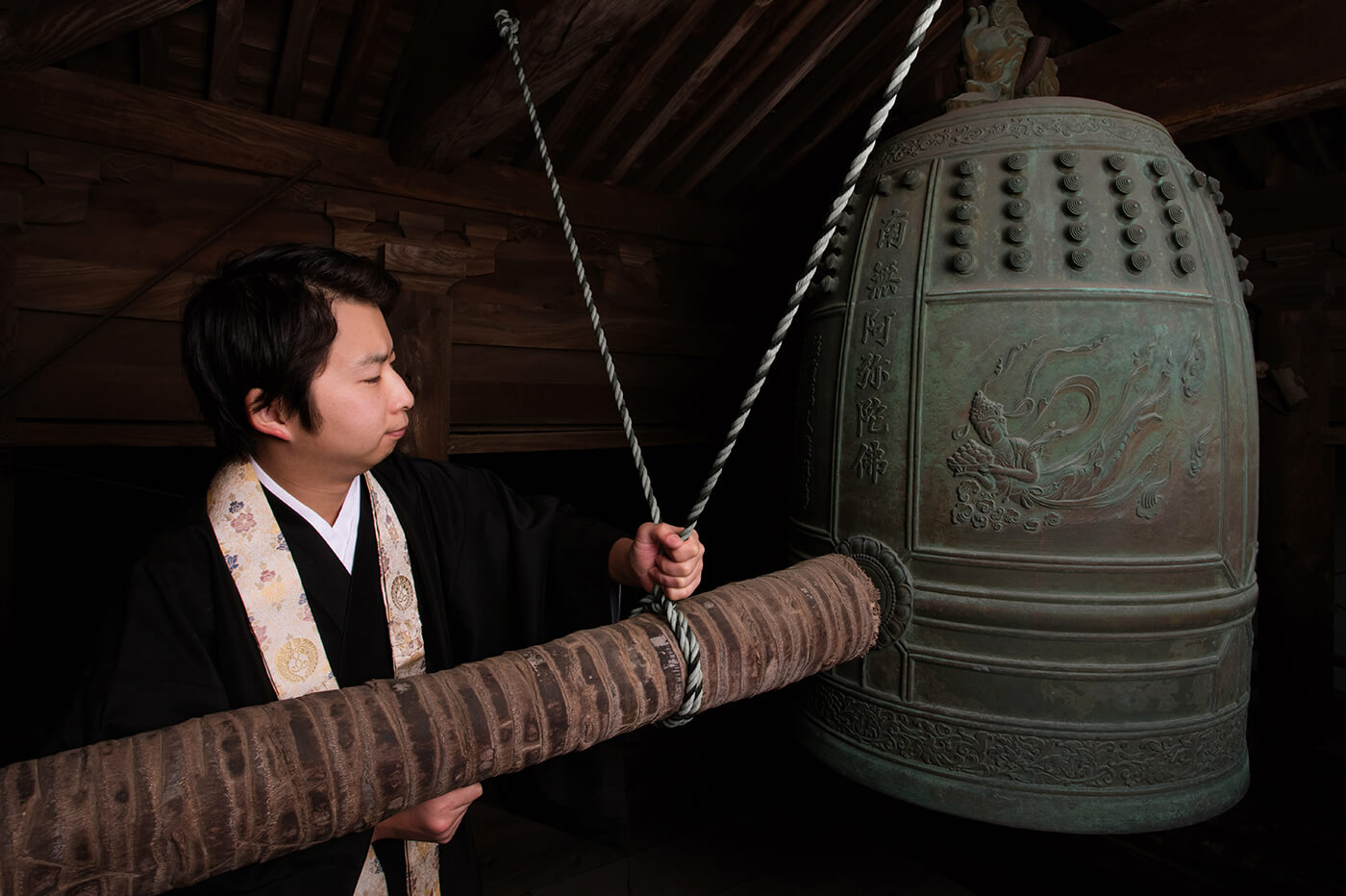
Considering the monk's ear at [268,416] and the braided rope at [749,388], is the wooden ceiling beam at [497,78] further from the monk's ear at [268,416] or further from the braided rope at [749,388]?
the monk's ear at [268,416]

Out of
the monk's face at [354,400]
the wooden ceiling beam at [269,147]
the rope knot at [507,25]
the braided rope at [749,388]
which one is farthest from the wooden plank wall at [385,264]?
the braided rope at [749,388]

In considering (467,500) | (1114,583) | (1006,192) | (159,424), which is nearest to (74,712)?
(467,500)

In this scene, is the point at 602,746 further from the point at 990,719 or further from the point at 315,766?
the point at 990,719

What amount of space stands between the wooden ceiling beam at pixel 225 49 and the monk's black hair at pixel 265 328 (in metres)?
1.44

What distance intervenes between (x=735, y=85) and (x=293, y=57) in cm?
165

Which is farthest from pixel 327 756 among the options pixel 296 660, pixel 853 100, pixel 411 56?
pixel 853 100

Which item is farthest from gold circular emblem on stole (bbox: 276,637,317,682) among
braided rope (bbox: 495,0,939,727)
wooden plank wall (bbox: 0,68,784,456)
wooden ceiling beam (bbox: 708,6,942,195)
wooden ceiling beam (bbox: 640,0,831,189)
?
wooden ceiling beam (bbox: 708,6,942,195)

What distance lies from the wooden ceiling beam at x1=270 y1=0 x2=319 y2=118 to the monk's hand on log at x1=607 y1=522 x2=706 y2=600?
211 cm

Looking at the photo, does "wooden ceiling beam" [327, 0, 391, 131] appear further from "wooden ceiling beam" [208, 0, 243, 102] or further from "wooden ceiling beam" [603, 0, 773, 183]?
"wooden ceiling beam" [603, 0, 773, 183]

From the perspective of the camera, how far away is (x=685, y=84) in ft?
10.2

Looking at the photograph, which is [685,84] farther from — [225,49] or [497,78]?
[225,49]

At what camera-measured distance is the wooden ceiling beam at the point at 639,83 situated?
282 cm

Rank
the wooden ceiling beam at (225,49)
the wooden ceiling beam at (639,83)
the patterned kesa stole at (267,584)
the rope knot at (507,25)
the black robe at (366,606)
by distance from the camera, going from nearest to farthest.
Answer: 1. the black robe at (366,606)
2. the patterned kesa stole at (267,584)
3. the rope knot at (507,25)
4. the wooden ceiling beam at (225,49)
5. the wooden ceiling beam at (639,83)

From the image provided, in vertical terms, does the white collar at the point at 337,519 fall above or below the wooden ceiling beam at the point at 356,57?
below
